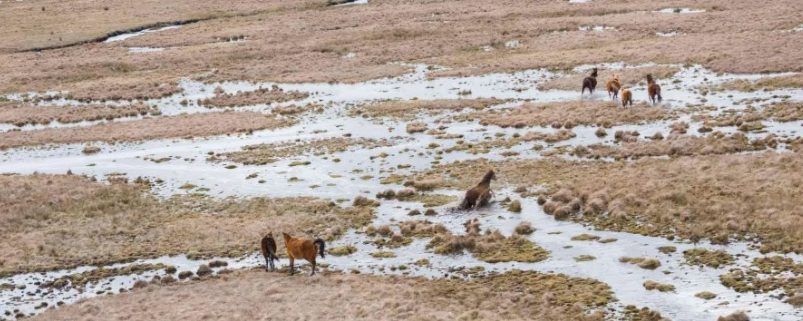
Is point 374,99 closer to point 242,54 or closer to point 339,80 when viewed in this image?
point 339,80

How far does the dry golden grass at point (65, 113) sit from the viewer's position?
65500 millimetres

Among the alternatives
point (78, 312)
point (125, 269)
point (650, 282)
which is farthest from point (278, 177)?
point (650, 282)

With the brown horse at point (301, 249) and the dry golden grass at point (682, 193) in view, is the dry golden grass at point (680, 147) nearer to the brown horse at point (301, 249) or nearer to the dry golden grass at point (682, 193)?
the dry golden grass at point (682, 193)

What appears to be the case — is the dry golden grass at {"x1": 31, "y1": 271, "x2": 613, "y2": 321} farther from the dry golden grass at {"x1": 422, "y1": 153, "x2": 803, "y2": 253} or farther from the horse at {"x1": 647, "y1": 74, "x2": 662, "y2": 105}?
the horse at {"x1": 647, "y1": 74, "x2": 662, "y2": 105}

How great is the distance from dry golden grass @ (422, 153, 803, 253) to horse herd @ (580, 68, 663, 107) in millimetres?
11343

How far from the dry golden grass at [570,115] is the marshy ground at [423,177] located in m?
0.21

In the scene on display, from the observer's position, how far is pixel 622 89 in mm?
51719

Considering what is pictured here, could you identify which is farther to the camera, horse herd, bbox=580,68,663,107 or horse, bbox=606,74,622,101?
horse, bbox=606,74,622,101

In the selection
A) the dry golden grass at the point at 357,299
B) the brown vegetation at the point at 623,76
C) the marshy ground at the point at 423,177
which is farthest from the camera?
the brown vegetation at the point at 623,76

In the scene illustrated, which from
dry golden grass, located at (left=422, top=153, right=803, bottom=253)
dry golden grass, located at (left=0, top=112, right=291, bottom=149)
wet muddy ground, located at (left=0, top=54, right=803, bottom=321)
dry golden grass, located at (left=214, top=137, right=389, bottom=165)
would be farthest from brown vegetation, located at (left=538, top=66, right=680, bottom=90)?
dry golden grass, located at (left=422, top=153, right=803, bottom=253)

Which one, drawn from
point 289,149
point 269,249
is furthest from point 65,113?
point 269,249

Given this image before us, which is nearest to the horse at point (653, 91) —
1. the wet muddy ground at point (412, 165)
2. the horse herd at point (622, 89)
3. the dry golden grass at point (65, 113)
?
the horse herd at point (622, 89)

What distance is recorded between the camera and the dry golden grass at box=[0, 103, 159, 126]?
65.5 meters

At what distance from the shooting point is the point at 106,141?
57.5 meters
